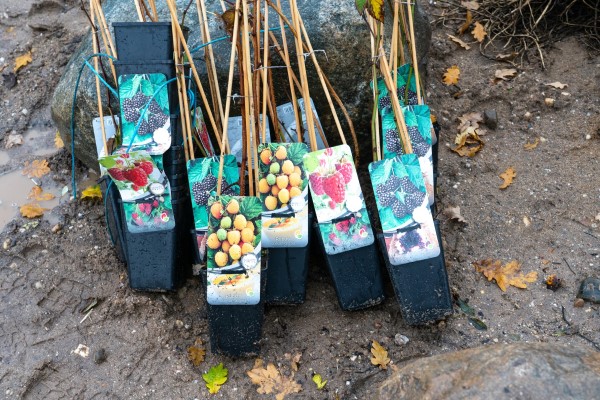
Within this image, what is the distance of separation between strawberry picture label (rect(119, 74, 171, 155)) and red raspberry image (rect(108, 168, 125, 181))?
0.36ft

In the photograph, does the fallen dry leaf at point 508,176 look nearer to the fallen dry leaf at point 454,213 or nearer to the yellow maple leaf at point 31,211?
the fallen dry leaf at point 454,213

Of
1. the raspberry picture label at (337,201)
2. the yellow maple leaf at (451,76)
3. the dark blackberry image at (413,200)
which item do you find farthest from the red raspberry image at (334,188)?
the yellow maple leaf at (451,76)

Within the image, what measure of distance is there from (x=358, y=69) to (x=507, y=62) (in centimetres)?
114

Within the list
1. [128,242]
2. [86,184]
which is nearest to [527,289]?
[128,242]

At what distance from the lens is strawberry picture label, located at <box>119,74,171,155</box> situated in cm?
239

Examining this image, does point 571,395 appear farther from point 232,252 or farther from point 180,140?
point 180,140

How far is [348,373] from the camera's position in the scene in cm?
228

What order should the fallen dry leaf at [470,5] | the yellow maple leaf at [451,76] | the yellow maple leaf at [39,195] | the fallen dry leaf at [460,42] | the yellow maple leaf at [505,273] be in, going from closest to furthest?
the yellow maple leaf at [505,273] → the yellow maple leaf at [39,195] → the yellow maple leaf at [451,76] → the fallen dry leaf at [460,42] → the fallen dry leaf at [470,5]

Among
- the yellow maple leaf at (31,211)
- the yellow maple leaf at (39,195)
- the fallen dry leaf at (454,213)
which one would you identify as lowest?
the yellow maple leaf at (31,211)

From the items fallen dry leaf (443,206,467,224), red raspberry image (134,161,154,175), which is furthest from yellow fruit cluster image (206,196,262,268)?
fallen dry leaf (443,206,467,224)

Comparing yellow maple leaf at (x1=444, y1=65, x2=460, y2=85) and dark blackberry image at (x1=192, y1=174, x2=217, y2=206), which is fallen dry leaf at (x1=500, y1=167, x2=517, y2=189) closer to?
yellow maple leaf at (x1=444, y1=65, x2=460, y2=85)

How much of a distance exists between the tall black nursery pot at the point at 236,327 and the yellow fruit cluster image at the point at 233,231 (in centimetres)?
12

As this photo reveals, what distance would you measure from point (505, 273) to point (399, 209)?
0.56 m

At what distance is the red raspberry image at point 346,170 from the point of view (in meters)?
2.31
